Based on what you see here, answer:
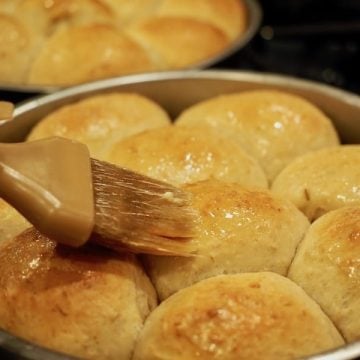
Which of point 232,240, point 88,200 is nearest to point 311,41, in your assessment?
point 232,240

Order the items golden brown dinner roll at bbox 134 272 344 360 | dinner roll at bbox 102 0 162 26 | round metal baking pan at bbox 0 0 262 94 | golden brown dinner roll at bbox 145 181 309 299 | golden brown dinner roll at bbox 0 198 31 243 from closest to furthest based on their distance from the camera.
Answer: golden brown dinner roll at bbox 134 272 344 360 < golden brown dinner roll at bbox 145 181 309 299 < golden brown dinner roll at bbox 0 198 31 243 < round metal baking pan at bbox 0 0 262 94 < dinner roll at bbox 102 0 162 26

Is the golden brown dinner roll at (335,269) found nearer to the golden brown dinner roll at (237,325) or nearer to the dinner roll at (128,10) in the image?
the golden brown dinner roll at (237,325)

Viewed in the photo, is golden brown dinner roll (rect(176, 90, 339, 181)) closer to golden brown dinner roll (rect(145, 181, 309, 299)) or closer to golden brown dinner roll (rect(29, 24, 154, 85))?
golden brown dinner roll (rect(145, 181, 309, 299))

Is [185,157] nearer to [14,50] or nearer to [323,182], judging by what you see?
[323,182]

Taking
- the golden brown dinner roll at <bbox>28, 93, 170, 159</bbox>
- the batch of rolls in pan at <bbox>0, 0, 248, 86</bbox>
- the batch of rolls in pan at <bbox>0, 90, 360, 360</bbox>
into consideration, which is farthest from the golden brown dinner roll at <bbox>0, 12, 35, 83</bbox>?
the batch of rolls in pan at <bbox>0, 90, 360, 360</bbox>

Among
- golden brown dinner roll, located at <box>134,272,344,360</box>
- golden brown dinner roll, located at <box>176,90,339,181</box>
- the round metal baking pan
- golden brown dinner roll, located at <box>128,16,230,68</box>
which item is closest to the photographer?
golden brown dinner roll, located at <box>134,272,344,360</box>

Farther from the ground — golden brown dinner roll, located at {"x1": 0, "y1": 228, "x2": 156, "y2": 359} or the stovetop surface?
golden brown dinner roll, located at {"x1": 0, "y1": 228, "x2": 156, "y2": 359}

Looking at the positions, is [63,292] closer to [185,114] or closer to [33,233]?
[33,233]
